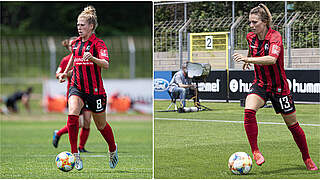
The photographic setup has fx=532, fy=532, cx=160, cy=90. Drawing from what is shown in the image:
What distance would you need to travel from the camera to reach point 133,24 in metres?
31.2

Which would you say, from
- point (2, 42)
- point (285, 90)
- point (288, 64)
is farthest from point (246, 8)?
point (2, 42)

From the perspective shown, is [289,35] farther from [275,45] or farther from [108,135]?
[108,135]

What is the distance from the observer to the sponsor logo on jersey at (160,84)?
6059 mm

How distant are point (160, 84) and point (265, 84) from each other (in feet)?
4.26

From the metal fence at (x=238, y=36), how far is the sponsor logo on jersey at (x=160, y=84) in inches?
6.0

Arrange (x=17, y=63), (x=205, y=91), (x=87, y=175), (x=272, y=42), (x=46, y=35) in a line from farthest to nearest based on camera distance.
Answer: (x=46, y=35) < (x=17, y=63) < (x=205, y=91) < (x=87, y=175) < (x=272, y=42)

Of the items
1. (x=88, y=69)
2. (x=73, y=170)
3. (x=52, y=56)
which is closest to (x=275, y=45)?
(x=88, y=69)

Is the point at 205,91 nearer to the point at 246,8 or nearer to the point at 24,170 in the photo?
the point at 246,8

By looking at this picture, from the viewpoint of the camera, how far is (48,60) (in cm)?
2519

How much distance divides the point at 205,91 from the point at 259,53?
0.97 m

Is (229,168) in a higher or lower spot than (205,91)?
lower

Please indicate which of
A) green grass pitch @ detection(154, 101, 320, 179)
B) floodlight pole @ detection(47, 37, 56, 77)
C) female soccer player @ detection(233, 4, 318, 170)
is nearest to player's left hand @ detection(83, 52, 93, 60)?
green grass pitch @ detection(154, 101, 320, 179)

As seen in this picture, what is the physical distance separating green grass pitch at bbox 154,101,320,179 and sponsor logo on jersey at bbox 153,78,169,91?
0.67 feet

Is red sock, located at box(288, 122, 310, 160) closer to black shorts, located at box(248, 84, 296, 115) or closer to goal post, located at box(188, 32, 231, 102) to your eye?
black shorts, located at box(248, 84, 296, 115)
